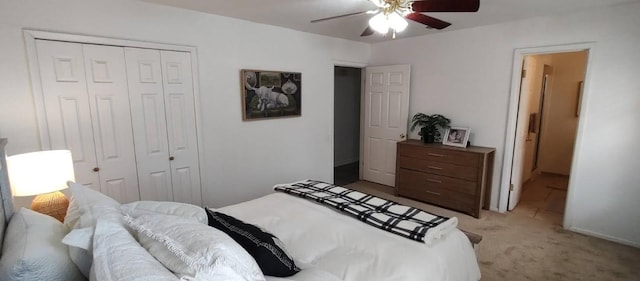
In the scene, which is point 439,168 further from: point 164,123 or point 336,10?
point 164,123

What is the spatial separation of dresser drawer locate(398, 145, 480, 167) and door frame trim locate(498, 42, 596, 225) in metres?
0.48

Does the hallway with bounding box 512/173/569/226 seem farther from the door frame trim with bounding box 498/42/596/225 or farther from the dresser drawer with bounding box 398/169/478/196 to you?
the dresser drawer with bounding box 398/169/478/196

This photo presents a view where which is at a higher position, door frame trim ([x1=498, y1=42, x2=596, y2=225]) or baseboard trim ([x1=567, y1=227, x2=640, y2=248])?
door frame trim ([x1=498, y1=42, x2=596, y2=225])

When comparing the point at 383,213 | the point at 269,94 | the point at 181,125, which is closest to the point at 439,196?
the point at 383,213

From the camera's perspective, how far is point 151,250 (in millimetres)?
1055

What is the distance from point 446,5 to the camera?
6.13ft

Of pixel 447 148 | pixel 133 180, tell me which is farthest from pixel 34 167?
pixel 447 148

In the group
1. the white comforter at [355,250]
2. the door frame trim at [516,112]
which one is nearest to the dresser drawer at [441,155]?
the door frame trim at [516,112]

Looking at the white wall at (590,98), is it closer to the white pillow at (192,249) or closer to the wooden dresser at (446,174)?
the wooden dresser at (446,174)

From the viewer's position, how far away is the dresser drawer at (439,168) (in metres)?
3.45

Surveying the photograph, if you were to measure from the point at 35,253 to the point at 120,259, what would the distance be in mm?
333

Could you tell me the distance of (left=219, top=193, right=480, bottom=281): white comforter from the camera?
1401mm

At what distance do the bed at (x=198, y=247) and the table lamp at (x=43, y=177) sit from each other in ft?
0.53

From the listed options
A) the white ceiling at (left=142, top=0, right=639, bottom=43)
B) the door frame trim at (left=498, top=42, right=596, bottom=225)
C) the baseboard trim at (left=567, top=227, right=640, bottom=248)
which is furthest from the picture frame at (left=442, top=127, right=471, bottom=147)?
the baseboard trim at (left=567, top=227, right=640, bottom=248)
